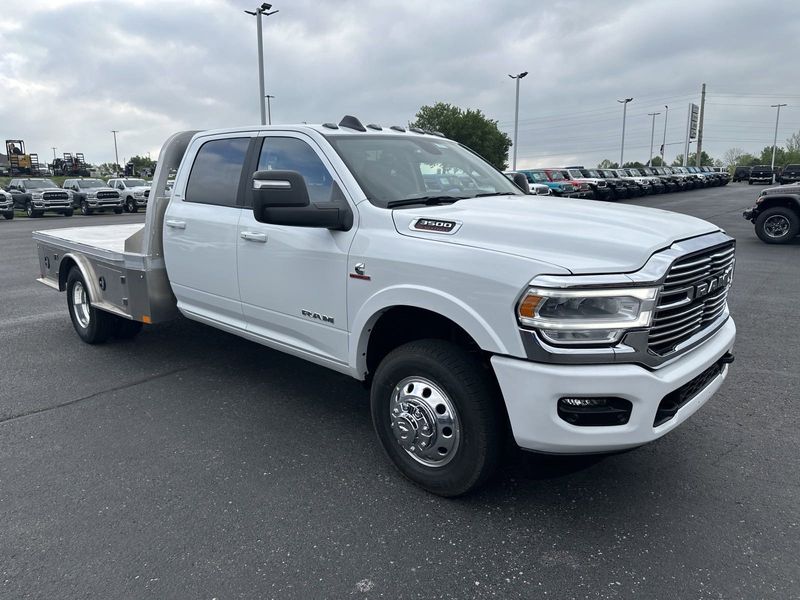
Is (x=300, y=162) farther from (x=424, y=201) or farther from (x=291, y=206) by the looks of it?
(x=424, y=201)

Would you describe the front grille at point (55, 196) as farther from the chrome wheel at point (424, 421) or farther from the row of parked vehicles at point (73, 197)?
the chrome wheel at point (424, 421)

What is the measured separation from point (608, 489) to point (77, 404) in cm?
371

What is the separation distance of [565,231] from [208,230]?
2.72 m

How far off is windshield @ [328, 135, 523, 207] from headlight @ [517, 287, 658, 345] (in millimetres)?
1262

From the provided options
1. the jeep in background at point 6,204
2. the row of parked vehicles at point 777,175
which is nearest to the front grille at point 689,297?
the jeep in background at point 6,204

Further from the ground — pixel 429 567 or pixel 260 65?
pixel 260 65

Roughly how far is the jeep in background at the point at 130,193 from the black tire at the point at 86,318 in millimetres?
27229

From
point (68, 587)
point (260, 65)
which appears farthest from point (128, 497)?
point (260, 65)

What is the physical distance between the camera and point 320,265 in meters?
3.69

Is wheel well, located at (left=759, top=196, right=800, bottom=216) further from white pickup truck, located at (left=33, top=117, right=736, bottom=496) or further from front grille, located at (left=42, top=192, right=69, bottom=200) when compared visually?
front grille, located at (left=42, top=192, right=69, bottom=200)

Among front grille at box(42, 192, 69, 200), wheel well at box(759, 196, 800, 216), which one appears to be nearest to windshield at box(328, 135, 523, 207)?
wheel well at box(759, 196, 800, 216)

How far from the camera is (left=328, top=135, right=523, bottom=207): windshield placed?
12.2ft

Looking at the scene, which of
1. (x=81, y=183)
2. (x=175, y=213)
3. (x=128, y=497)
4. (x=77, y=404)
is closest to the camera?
(x=128, y=497)

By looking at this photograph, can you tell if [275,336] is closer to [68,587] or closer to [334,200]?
[334,200]
